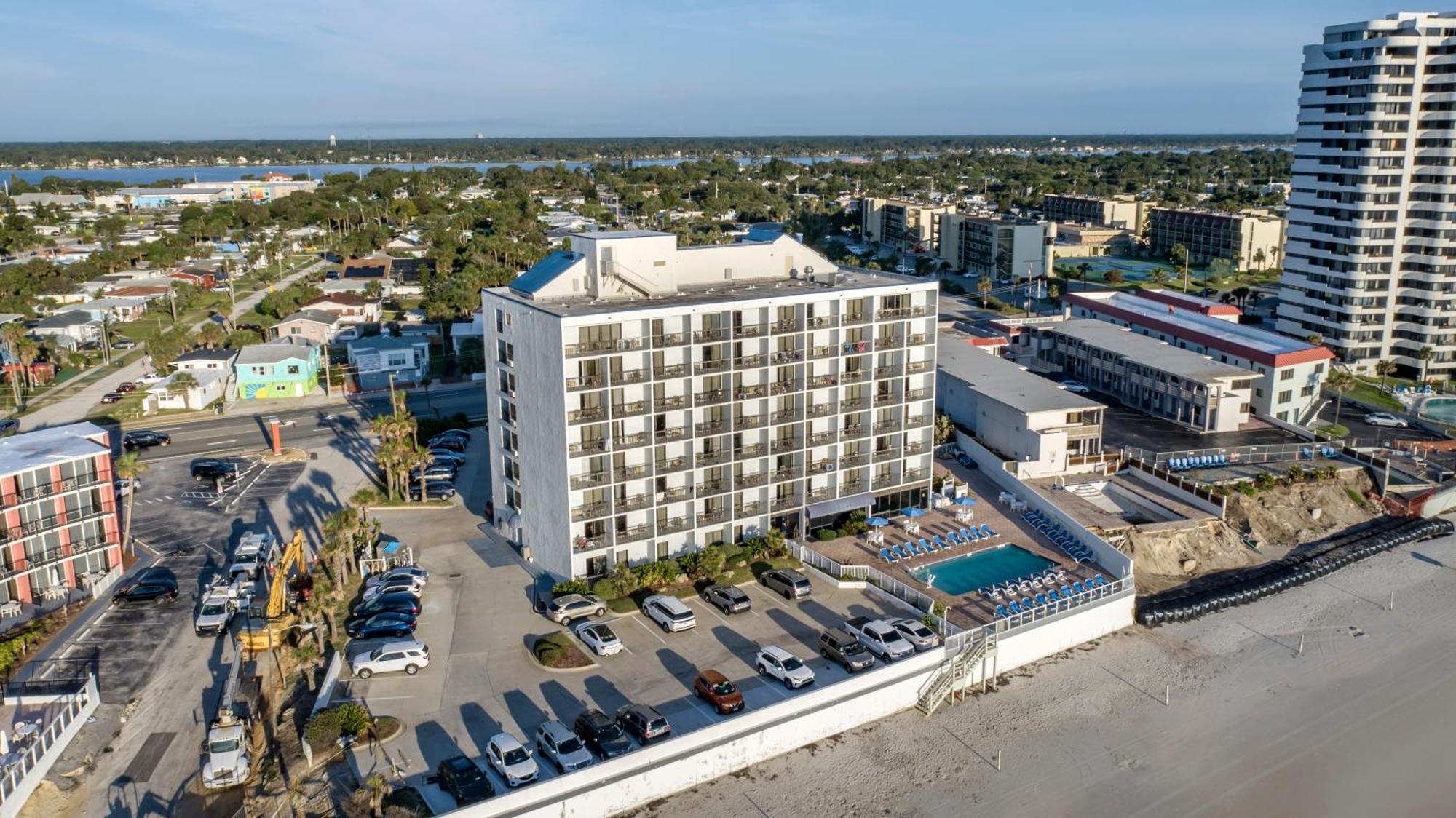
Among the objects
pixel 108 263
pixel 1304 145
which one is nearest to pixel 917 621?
pixel 1304 145

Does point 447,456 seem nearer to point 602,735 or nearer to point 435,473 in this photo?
point 435,473

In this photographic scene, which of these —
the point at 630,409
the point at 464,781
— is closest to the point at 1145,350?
the point at 630,409

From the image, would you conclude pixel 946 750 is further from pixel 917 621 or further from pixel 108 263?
pixel 108 263

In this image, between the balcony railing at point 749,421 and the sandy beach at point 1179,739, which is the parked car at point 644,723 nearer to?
the sandy beach at point 1179,739

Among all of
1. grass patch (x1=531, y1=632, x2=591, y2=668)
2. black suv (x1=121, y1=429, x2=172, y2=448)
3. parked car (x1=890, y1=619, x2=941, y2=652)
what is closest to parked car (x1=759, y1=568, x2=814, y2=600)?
parked car (x1=890, y1=619, x2=941, y2=652)

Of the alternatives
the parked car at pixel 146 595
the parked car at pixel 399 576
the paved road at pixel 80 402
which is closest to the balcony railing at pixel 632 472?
the parked car at pixel 399 576

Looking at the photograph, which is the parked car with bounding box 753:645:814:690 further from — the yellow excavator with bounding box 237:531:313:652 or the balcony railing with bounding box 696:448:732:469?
the yellow excavator with bounding box 237:531:313:652
